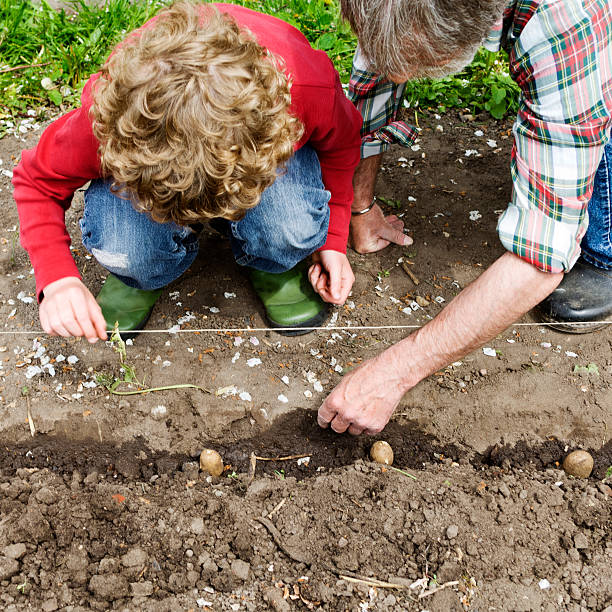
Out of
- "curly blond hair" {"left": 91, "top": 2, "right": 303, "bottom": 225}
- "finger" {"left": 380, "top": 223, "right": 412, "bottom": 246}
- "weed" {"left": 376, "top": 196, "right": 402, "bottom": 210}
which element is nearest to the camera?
"curly blond hair" {"left": 91, "top": 2, "right": 303, "bottom": 225}

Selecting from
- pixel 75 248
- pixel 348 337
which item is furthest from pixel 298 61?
pixel 75 248

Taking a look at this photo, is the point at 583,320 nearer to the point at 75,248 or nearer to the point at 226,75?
the point at 226,75

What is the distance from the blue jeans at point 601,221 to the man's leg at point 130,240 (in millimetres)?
1343

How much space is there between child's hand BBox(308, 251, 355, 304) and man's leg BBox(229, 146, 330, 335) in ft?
0.18

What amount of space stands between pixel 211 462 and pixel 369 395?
19.1 inches

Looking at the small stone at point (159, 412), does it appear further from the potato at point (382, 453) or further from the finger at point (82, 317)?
the potato at point (382, 453)

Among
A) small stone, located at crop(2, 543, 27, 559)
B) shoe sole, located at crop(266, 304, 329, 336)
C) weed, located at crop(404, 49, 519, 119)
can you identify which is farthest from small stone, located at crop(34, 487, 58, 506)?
weed, located at crop(404, 49, 519, 119)

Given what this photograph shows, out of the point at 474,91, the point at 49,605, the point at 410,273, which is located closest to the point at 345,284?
the point at 410,273

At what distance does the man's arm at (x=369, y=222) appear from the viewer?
2.40m

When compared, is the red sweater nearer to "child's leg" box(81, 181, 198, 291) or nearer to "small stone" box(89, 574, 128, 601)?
"child's leg" box(81, 181, 198, 291)

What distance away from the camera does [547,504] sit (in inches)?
68.5

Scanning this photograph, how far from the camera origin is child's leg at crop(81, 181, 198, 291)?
189 centimetres

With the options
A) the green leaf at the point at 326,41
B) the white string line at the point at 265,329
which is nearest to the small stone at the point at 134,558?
the white string line at the point at 265,329

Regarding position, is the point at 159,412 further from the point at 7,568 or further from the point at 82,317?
the point at 7,568
